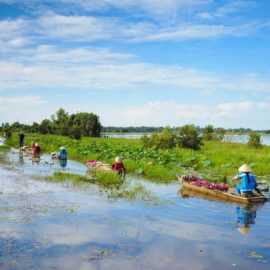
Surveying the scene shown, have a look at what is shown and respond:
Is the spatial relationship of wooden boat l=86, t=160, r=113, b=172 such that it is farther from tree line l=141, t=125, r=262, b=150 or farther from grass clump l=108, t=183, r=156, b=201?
tree line l=141, t=125, r=262, b=150

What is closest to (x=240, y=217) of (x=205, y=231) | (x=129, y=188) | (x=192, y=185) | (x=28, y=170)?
(x=205, y=231)

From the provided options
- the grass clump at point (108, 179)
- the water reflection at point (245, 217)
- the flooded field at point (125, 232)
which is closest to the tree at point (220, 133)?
the grass clump at point (108, 179)

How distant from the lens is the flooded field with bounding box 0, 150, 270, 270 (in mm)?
7578

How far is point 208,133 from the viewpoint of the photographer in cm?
4831

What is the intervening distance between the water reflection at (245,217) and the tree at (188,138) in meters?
20.5

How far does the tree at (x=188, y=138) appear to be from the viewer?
110 ft

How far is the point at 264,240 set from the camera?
30.2 ft

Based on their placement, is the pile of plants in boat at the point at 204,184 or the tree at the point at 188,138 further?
the tree at the point at 188,138

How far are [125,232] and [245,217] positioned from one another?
4.04 m

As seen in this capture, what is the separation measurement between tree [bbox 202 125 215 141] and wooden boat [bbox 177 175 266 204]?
105 ft

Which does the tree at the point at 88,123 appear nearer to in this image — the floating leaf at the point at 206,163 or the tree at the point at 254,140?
the tree at the point at 254,140

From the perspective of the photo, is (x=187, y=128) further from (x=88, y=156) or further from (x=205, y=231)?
(x=205, y=231)

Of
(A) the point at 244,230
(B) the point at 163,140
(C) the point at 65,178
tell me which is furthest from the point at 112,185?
(B) the point at 163,140

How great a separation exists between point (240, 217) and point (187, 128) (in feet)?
73.7
